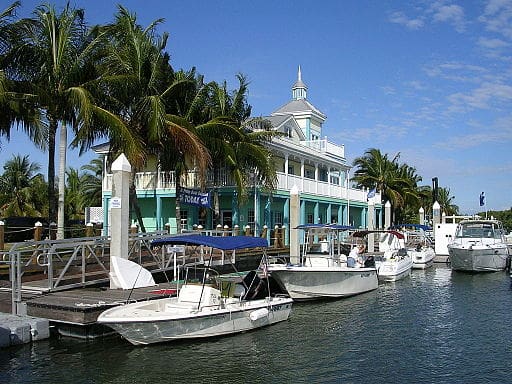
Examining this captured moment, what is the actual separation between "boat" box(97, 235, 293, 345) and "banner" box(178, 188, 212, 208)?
13.1 meters

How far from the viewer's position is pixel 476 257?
3077cm

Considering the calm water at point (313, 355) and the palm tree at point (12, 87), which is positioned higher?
the palm tree at point (12, 87)

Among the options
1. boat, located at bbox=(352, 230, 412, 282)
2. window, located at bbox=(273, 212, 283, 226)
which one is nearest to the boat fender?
boat, located at bbox=(352, 230, 412, 282)

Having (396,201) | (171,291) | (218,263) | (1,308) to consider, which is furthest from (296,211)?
(396,201)

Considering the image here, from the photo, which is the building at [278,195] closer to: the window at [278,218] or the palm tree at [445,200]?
the window at [278,218]

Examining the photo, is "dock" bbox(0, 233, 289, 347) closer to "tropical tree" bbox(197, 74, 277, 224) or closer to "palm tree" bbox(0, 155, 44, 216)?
"tropical tree" bbox(197, 74, 277, 224)

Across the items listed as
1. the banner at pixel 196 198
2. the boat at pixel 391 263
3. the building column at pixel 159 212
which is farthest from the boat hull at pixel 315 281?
the building column at pixel 159 212

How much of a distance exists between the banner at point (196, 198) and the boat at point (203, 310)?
1307 cm

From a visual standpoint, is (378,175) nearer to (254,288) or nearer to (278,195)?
(278,195)

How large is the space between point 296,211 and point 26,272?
12091 millimetres

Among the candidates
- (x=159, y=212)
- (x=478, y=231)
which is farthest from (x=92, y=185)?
(x=478, y=231)

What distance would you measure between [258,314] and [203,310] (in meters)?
1.82

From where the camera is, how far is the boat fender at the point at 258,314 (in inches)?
599

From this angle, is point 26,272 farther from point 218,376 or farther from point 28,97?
point 218,376
